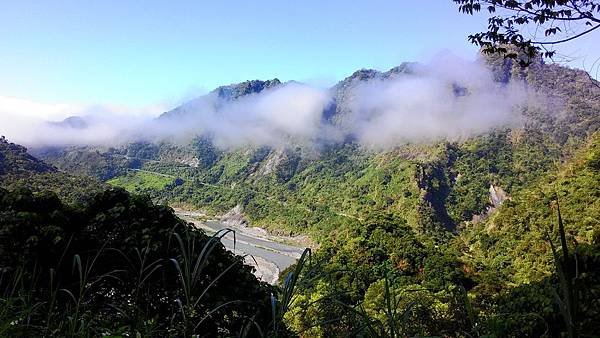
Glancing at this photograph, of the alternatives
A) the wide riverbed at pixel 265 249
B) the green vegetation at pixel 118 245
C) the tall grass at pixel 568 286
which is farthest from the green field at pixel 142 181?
the tall grass at pixel 568 286

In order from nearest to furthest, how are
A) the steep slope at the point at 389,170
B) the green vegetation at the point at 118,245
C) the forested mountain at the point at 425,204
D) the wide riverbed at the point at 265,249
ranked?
1. the forested mountain at the point at 425,204
2. the green vegetation at the point at 118,245
3. the wide riverbed at the point at 265,249
4. the steep slope at the point at 389,170

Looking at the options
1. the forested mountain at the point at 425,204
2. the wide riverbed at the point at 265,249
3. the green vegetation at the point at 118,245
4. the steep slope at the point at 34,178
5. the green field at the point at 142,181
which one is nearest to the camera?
the forested mountain at the point at 425,204

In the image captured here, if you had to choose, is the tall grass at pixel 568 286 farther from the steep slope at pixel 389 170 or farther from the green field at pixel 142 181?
the green field at pixel 142 181

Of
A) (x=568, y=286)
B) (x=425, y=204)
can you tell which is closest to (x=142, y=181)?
(x=425, y=204)

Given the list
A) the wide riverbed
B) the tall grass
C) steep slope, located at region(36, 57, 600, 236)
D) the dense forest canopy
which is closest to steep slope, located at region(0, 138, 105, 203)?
the dense forest canopy

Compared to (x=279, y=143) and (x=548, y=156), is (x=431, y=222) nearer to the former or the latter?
A: (x=548, y=156)

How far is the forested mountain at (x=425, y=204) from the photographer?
2170 millimetres

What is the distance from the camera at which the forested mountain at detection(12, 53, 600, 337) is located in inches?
85.4

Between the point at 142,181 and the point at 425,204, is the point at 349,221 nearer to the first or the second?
the point at 425,204

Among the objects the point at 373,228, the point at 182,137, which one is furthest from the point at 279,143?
the point at 373,228

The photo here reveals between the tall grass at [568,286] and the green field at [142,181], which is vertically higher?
the tall grass at [568,286]

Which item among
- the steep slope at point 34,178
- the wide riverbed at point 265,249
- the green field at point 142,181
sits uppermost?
the steep slope at point 34,178

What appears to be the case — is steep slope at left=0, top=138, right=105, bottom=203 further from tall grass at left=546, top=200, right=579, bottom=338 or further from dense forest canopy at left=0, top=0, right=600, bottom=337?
tall grass at left=546, top=200, right=579, bottom=338

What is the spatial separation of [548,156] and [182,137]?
14609 centimetres
